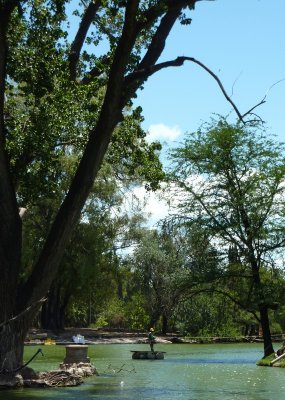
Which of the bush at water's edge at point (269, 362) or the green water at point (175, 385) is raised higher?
the bush at water's edge at point (269, 362)

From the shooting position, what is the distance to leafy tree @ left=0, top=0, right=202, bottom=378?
1526 cm

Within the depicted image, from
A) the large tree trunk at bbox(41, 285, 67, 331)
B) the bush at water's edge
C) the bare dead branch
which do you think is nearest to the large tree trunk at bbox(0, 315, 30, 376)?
the bare dead branch

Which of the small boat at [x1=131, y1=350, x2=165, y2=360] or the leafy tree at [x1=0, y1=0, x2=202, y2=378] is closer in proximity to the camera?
the leafy tree at [x1=0, y1=0, x2=202, y2=378]

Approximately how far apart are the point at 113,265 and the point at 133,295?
15.4m

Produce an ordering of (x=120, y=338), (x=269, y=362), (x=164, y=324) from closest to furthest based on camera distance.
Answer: (x=269, y=362) → (x=120, y=338) → (x=164, y=324)

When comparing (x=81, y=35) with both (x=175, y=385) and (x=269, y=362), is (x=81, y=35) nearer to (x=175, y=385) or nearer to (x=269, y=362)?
(x=175, y=385)

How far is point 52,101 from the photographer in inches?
734

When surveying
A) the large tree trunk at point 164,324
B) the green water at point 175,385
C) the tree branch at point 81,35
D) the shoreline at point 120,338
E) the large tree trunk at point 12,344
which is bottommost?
the green water at point 175,385

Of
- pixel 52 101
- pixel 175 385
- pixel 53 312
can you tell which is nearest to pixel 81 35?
pixel 52 101

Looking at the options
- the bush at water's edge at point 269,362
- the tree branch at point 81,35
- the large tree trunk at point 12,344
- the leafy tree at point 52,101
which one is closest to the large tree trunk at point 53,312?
the bush at water's edge at point 269,362

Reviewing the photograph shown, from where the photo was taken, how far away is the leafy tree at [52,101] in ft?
50.1

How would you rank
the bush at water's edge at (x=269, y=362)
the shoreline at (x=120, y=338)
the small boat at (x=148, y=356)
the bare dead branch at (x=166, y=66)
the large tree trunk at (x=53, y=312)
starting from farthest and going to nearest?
1. the large tree trunk at (x=53, y=312)
2. the shoreline at (x=120, y=338)
3. the small boat at (x=148, y=356)
4. the bush at water's edge at (x=269, y=362)
5. the bare dead branch at (x=166, y=66)

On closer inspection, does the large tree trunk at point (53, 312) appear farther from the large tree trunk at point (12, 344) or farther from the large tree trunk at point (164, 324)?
the large tree trunk at point (12, 344)

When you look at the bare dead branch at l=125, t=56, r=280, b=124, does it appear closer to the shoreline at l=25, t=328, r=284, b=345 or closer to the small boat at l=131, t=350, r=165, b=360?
the small boat at l=131, t=350, r=165, b=360
